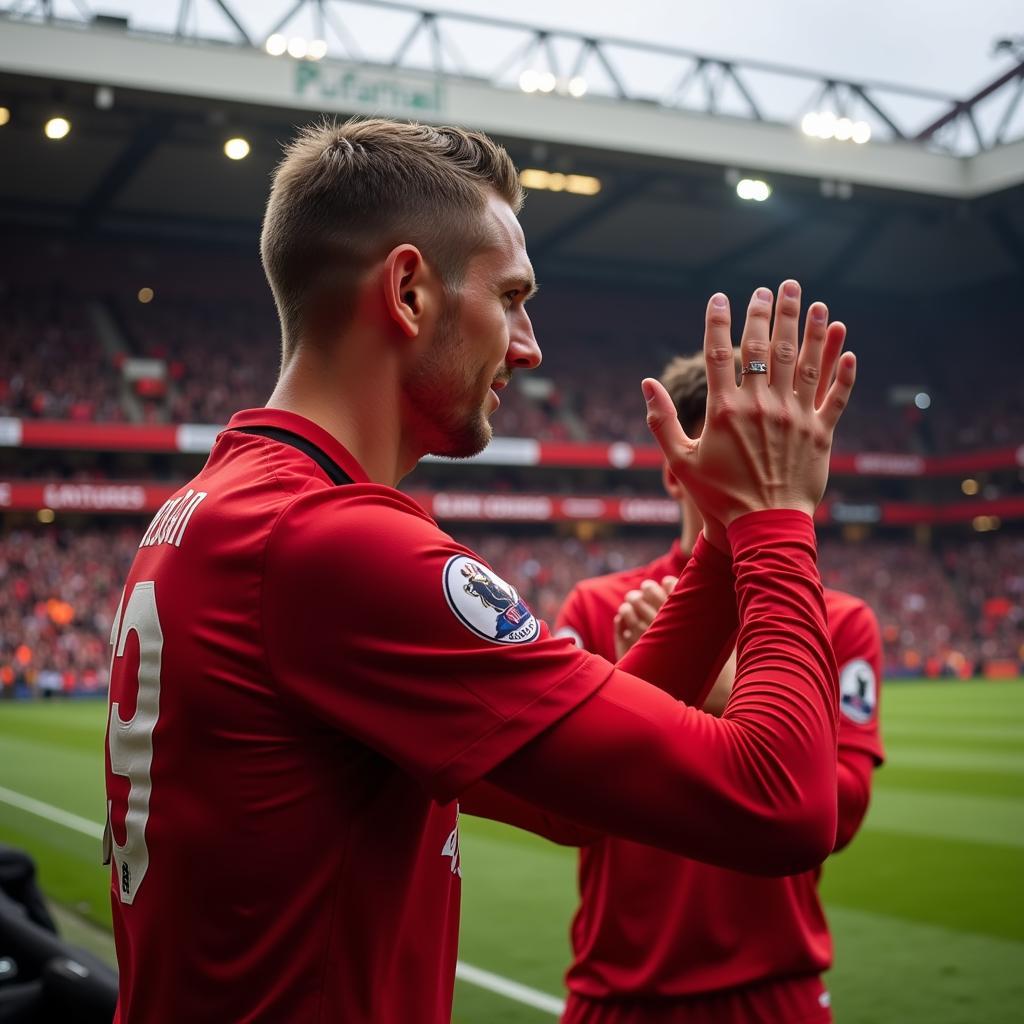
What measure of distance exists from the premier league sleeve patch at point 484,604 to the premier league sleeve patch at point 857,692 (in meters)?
1.84

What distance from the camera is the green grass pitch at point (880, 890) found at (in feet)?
20.7

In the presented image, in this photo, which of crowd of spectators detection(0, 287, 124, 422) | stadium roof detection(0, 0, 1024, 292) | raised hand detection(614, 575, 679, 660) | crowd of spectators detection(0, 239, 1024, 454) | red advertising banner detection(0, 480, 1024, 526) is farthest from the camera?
crowd of spectators detection(0, 239, 1024, 454)

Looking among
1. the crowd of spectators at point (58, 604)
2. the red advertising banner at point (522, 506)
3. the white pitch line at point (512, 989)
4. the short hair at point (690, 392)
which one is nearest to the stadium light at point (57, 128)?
the red advertising banner at point (522, 506)

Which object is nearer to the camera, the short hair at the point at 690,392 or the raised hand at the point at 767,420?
the raised hand at the point at 767,420

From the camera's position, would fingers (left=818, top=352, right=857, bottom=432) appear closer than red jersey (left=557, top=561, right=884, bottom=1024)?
Yes

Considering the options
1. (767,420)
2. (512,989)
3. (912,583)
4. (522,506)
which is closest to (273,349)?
(522,506)

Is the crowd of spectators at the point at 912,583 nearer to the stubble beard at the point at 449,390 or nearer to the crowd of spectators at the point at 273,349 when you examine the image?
the crowd of spectators at the point at 273,349

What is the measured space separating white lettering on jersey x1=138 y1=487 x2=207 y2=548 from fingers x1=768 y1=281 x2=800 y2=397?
2.45 feet

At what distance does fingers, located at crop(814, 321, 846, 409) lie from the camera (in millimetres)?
1620

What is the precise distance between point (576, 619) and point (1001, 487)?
147 feet

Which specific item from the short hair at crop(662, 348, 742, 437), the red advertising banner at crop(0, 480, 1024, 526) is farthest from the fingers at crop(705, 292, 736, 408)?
the red advertising banner at crop(0, 480, 1024, 526)

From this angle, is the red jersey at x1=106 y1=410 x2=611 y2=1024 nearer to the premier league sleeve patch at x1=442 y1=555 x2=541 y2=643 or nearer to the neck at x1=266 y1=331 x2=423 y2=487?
the premier league sleeve patch at x1=442 y1=555 x2=541 y2=643

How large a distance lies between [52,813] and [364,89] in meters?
18.5

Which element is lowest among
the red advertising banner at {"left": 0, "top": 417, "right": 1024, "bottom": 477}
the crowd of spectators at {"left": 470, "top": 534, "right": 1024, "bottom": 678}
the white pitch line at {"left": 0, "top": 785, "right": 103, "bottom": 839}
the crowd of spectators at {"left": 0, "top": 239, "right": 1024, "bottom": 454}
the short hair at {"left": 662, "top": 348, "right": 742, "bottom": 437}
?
the white pitch line at {"left": 0, "top": 785, "right": 103, "bottom": 839}
